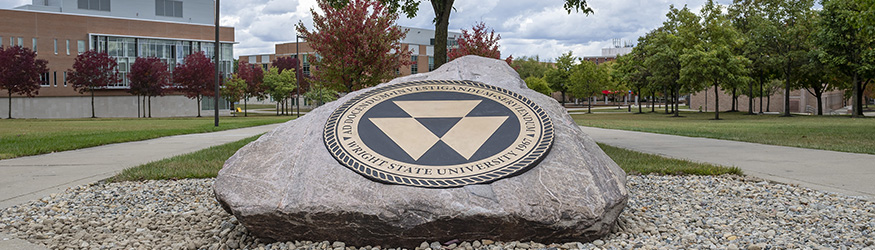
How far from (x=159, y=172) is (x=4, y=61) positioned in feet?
139

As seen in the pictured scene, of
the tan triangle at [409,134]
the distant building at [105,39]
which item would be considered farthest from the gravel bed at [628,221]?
the distant building at [105,39]

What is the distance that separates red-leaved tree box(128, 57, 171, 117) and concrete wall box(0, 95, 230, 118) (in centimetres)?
690


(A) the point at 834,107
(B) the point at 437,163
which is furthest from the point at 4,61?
(A) the point at 834,107

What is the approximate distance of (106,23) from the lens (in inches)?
1937

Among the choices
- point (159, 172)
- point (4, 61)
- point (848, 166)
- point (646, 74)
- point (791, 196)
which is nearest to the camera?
point (791, 196)

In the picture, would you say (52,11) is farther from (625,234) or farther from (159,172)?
(625,234)

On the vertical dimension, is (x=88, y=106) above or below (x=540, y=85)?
below

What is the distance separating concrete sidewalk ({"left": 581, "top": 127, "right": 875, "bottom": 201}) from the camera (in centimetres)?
621

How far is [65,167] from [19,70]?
40922mm

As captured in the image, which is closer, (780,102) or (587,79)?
(780,102)

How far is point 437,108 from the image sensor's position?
5.00 meters

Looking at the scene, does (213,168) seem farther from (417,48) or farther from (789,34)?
(417,48)

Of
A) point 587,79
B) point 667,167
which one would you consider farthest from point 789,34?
point 667,167

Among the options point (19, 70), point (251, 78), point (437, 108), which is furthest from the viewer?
point (251, 78)
